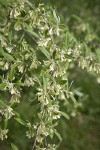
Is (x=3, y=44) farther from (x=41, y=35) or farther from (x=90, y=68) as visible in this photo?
(x=90, y=68)

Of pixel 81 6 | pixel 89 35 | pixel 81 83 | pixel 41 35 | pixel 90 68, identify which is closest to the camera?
pixel 41 35

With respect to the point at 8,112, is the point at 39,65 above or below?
above

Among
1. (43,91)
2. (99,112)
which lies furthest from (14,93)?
(99,112)

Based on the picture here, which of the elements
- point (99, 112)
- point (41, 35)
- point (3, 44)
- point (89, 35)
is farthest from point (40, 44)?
point (99, 112)

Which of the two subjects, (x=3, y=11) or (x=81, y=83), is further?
(x=81, y=83)

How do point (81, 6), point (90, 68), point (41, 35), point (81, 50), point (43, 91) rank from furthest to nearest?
1. point (81, 6)
2. point (81, 50)
3. point (90, 68)
4. point (41, 35)
5. point (43, 91)

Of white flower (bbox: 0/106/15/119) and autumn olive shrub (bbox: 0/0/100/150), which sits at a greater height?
autumn olive shrub (bbox: 0/0/100/150)

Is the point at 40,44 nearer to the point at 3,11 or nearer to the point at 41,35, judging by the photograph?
the point at 41,35

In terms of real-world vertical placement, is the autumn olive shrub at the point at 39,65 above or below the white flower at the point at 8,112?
above

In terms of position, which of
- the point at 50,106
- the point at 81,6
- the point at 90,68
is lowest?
the point at 50,106

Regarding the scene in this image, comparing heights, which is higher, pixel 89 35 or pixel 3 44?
pixel 89 35
